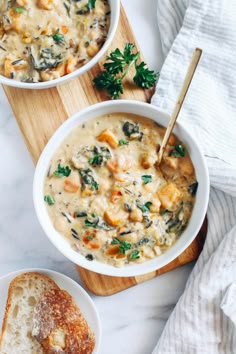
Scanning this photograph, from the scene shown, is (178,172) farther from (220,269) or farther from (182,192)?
(220,269)

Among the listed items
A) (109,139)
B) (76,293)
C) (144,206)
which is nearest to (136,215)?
(144,206)

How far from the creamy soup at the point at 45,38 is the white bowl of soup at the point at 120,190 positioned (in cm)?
31

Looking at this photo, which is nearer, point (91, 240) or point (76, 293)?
point (91, 240)

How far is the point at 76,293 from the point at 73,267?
17 cm

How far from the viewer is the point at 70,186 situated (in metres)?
2.84

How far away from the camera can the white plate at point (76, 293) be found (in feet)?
10.4

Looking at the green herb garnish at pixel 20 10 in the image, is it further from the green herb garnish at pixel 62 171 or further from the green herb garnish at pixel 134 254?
the green herb garnish at pixel 134 254

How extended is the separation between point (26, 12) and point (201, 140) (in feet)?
3.74

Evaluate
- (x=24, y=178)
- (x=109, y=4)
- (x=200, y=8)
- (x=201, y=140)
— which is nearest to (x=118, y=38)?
(x=109, y=4)

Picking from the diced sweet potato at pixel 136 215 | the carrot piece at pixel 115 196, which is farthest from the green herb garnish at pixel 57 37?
the diced sweet potato at pixel 136 215

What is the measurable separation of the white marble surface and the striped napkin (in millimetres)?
126

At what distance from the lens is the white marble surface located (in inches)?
129

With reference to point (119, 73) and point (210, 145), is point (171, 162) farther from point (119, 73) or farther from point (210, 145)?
point (119, 73)

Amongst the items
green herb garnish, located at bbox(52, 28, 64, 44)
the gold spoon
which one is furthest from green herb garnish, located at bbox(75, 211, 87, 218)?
green herb garnish, located at bbox(52, 28, 64, 44)
